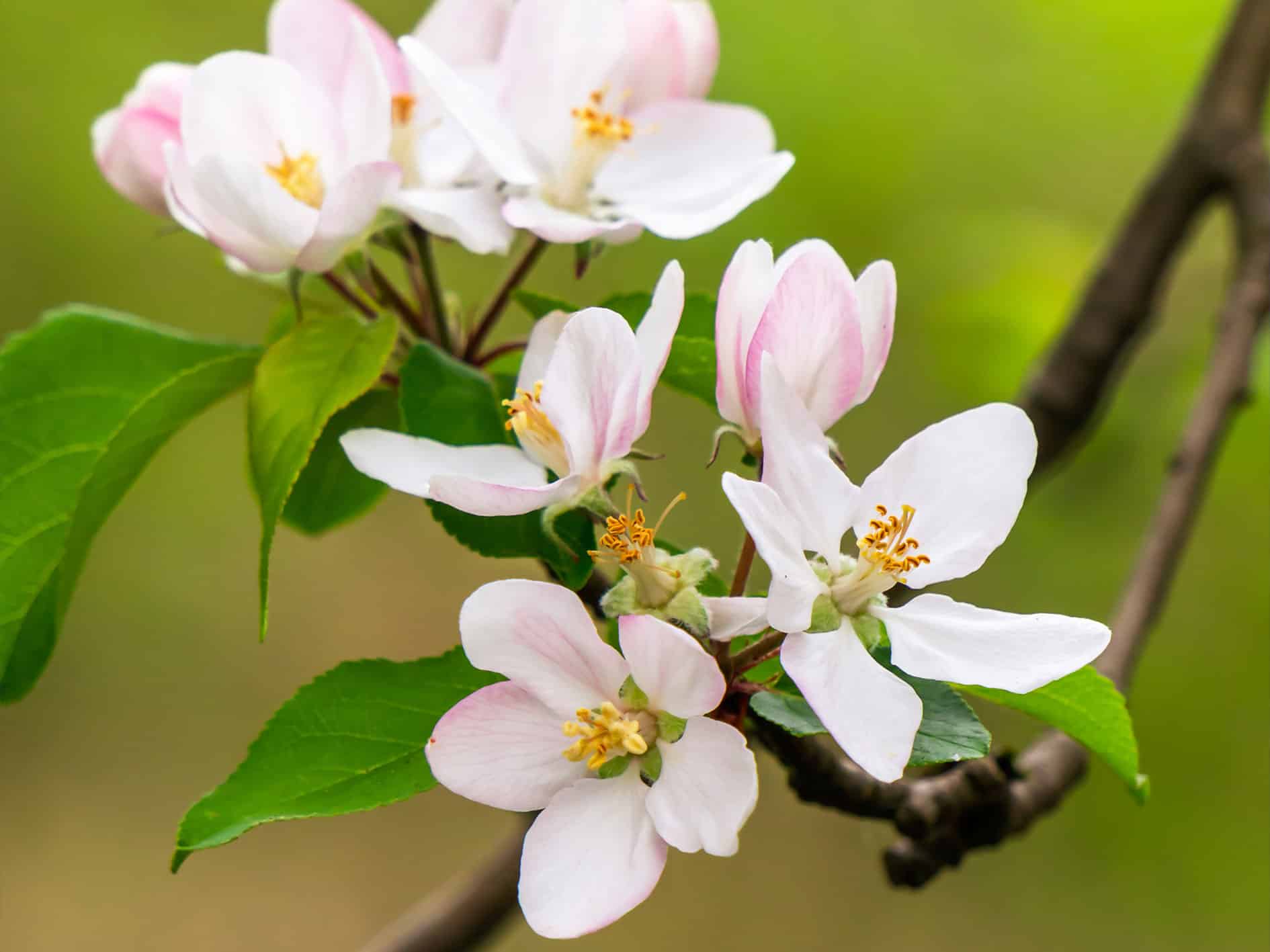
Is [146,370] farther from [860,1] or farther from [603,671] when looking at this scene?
[860,1]

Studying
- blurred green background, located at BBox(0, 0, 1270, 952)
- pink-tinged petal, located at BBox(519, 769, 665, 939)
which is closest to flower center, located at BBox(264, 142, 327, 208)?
pink-tinged petal, located at BBox(519, 769, 665, 939)

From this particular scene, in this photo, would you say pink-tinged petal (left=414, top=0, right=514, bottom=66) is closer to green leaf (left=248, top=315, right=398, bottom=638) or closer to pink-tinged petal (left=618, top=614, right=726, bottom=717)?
green leaf (left=248, top=315, right=398, bottom=638)

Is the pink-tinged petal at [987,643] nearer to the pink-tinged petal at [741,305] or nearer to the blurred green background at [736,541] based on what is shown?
the pink-tinged petal at [741,305]

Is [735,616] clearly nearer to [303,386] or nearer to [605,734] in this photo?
[605,734]

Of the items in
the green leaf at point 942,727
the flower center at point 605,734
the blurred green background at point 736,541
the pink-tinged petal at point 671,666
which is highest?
the pink-tinged petal at point 671,666

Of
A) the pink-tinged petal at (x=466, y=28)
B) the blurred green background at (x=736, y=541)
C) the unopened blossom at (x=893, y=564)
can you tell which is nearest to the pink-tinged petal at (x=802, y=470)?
the unopened blossom at (x=893, y=564)

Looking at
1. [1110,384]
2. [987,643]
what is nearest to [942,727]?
[987,643]
